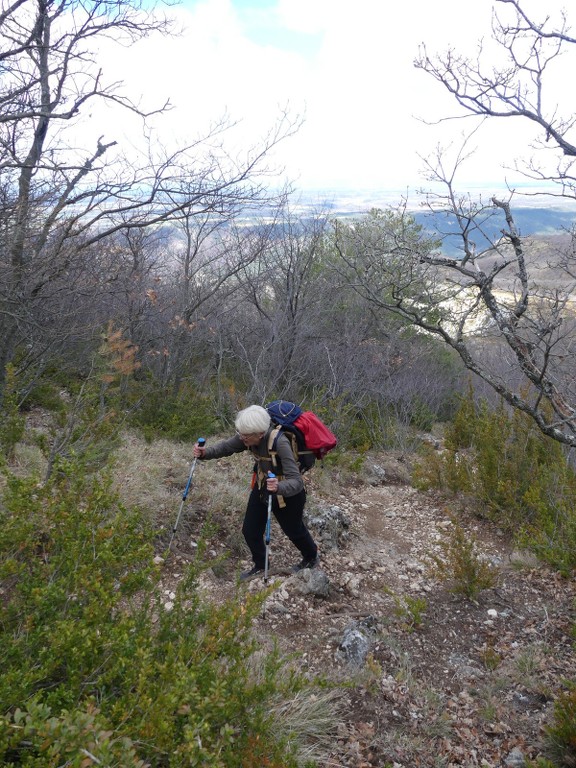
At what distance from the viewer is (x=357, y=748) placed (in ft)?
8.98

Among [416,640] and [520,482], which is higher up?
[520,482]

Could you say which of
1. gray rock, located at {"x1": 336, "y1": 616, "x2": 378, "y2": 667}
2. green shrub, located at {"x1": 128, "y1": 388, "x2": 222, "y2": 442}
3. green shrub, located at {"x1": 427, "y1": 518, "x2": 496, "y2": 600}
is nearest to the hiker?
gray rock, located at {"x1": 336, "y1": 616, "x2": 378, "y2": 667}

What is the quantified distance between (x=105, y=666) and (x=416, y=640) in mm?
2521

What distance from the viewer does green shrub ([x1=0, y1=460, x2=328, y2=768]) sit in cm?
163

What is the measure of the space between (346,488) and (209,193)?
3993 mm

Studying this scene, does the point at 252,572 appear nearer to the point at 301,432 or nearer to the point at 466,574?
the point at 301,432

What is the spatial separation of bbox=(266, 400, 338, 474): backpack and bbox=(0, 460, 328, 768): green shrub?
1481 millimetres

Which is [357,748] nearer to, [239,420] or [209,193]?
[239,420]

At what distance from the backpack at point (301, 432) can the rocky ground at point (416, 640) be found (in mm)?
971

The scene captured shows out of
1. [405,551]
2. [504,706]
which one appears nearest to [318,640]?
[504,706]

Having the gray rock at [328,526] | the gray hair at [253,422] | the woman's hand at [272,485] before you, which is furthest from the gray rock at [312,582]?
the gray hair at [253,422]

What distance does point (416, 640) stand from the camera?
3799 mm

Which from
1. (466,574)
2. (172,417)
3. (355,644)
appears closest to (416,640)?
(355,644)

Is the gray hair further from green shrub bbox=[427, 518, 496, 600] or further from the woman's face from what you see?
green shrub bbox=[427, 518, 496, 600]
